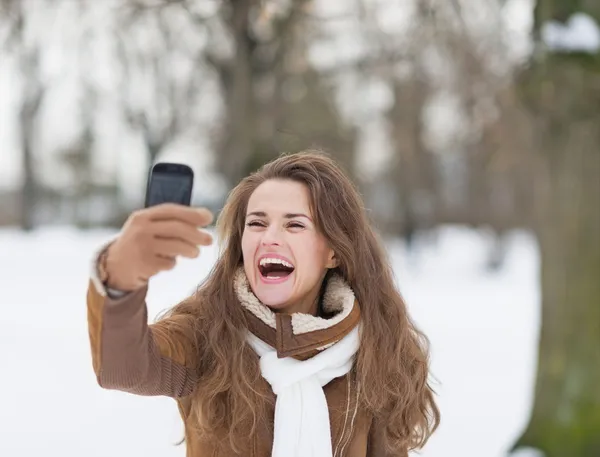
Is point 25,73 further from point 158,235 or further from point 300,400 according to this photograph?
point 158,235

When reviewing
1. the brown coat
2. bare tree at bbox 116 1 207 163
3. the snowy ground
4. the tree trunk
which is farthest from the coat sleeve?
bare tree at bbox 116 1 207 163

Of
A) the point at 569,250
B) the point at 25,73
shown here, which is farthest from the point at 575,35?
the point at 25,73

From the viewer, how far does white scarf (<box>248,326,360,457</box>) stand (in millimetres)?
1885

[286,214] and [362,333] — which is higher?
[286,214]

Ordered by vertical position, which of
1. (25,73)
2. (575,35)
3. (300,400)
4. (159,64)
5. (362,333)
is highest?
(159,64)

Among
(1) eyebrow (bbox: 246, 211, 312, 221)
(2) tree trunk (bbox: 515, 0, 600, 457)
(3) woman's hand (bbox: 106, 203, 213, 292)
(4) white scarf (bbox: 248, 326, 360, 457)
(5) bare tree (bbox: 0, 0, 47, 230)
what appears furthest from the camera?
(5) bare tree (bbox: 0, 0, 47, 230)

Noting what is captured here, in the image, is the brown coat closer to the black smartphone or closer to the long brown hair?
the long brown hair

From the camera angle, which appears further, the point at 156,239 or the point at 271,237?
the point at 271,237

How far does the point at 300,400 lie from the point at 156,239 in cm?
58

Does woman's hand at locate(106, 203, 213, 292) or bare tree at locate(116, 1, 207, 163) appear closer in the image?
woman's hand at locate(106, 203, 213, 292)

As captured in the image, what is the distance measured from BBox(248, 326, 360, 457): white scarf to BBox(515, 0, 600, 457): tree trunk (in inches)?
115

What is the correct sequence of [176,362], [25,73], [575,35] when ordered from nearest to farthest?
[176,362], [575,35], [25,73]

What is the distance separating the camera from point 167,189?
1.59m

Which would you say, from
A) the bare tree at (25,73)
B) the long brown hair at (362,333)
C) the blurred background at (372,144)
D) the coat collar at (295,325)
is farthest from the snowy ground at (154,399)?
the bare tree at (25,73)
